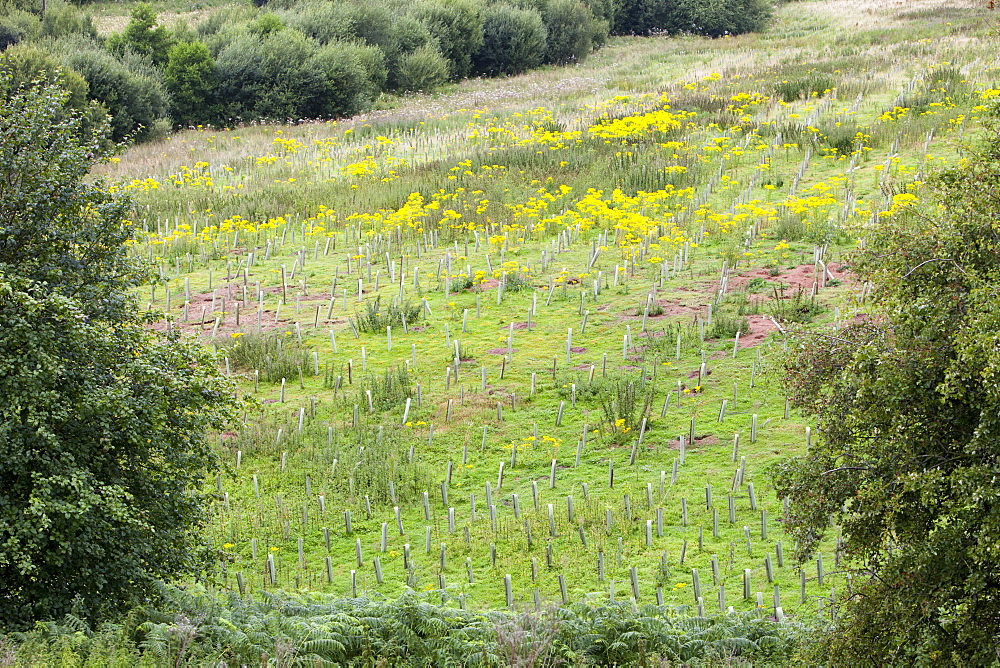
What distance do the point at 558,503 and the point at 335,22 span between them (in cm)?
3636

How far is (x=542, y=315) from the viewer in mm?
16344

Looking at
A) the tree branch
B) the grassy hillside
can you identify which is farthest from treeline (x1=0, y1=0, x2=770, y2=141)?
the tree branch

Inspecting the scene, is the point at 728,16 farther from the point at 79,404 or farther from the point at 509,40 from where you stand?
the point at 79,404

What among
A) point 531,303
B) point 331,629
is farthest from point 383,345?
point 331,629

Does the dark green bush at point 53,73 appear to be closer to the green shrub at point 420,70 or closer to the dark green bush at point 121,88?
the dark green bush at point 121,88

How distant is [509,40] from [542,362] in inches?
1422

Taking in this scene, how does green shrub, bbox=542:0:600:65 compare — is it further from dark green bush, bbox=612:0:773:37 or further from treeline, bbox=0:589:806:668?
treeline, bbox=0:589:806:668

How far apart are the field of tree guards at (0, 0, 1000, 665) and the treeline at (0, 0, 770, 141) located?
5282 millimetres

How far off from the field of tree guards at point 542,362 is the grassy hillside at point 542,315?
0.06 m

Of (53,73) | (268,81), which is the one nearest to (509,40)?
(268,81)

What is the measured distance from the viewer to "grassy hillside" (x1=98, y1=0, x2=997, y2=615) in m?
10.1

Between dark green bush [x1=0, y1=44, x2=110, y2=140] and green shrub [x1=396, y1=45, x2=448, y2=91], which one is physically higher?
dark green bush [x1=0, y1=44, x2=110, y2=140]

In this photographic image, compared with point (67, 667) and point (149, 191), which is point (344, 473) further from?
point (149, 191)

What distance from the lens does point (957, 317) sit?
5.76m
